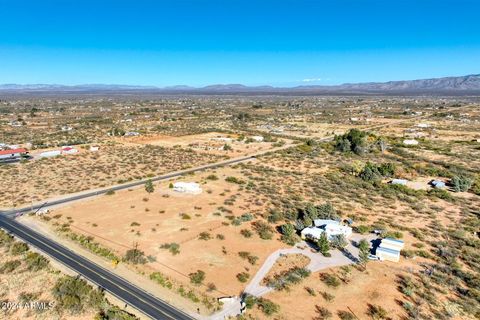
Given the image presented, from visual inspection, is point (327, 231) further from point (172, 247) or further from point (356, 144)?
point (356, 144)

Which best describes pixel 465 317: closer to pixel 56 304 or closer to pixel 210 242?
pixel 210 242

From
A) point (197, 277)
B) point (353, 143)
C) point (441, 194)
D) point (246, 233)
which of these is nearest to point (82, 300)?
point (197, 277)

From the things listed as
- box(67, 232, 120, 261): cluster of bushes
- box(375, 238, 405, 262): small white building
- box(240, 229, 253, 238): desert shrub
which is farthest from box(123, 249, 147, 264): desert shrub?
box(375, 238, 405, 262): small white building

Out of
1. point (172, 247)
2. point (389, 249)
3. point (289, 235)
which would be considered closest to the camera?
point (389, 249)

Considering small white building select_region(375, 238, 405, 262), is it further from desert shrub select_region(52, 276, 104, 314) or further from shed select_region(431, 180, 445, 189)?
shed select_region(431, 180, 445, 189)

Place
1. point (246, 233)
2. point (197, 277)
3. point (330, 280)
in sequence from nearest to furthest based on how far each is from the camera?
1. point (330, 280)
2. point (197, 277)
3. point (246, 233)

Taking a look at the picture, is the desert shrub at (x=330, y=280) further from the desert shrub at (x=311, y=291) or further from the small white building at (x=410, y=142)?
the small white building at (x=410, y=142)
